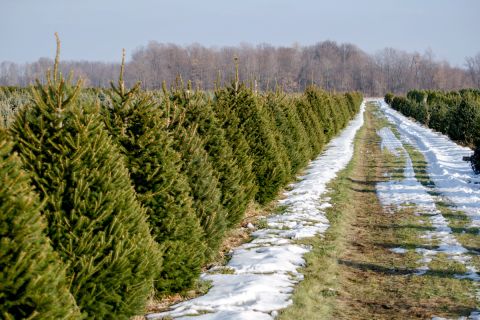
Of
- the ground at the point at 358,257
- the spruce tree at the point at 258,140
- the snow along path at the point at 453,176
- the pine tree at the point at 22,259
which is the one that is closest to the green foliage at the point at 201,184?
the ground at the point at 358,257

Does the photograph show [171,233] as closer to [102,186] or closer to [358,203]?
[102,186]

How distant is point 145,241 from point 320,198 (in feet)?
27.6

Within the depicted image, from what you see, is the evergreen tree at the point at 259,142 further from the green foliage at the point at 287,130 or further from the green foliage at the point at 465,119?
the green foliage at the point at 465,119

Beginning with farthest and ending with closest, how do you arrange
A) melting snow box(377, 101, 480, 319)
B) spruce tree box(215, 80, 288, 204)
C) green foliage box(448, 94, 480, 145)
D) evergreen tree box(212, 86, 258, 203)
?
green foliage box(448, 94, 480, 145) < spruce tree box(215, 80, 288, 204) < evergreen tree box(212, 86, 258, 203) < melting snow box(377, 101, 480, 319)

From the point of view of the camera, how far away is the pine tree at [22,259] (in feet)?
10.9

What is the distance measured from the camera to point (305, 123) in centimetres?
1939

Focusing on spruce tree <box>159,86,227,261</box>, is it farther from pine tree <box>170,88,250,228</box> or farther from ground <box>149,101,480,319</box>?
pine tree <box>170,88,250,228</box>

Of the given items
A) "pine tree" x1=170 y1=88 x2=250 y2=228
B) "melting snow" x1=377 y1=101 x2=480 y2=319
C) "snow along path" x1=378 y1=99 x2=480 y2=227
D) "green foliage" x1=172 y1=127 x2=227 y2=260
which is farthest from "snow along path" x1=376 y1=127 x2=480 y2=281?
"pine tree" x1=170 y1=88 x2=250 y2=228

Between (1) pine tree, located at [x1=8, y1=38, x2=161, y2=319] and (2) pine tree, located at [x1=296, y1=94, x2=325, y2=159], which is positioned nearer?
(1) pine tree, located at [x1=8, y1=38, x2=161, y2=319]

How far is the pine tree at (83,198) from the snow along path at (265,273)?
1235mm

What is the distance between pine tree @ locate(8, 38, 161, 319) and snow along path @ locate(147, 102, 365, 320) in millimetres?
1235

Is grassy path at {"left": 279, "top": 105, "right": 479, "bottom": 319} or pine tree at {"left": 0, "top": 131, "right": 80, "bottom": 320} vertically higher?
pine tree at {"left": 0, "top": 131, "right": 80, "bottom": 320}

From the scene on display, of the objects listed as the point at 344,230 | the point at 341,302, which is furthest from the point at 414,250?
the point at 341,302

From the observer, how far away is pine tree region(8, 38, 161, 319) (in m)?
4.39
